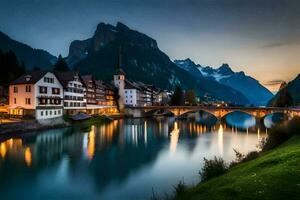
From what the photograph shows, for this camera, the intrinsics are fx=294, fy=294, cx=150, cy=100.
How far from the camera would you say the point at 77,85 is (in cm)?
9156

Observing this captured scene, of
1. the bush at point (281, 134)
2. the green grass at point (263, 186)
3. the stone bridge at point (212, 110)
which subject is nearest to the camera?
the green grass at point (263, 186)

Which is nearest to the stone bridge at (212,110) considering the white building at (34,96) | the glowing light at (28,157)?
the white building at (34,96)

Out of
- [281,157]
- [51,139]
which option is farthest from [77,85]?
[281,157]

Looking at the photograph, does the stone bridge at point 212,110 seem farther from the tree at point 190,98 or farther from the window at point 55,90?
the window at point 55,90

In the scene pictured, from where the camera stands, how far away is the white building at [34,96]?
69500 mm

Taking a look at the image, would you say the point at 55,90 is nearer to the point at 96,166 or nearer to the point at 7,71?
the point at 7,71

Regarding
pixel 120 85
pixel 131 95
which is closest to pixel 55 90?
pixel 120 85

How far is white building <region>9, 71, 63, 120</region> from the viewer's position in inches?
2736

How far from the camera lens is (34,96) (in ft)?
228

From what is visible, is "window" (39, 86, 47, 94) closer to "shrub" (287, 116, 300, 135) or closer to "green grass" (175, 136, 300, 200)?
"shrub" (287, 116, 300, 135)

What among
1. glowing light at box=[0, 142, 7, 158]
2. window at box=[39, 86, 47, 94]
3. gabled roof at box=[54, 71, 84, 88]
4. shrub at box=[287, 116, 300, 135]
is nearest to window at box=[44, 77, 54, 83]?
window at box=[39, 86, 47, 94]

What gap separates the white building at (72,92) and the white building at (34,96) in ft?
24.8

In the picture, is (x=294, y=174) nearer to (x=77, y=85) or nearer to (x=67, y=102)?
(x=67, y=102)

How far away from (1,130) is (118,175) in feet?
112
